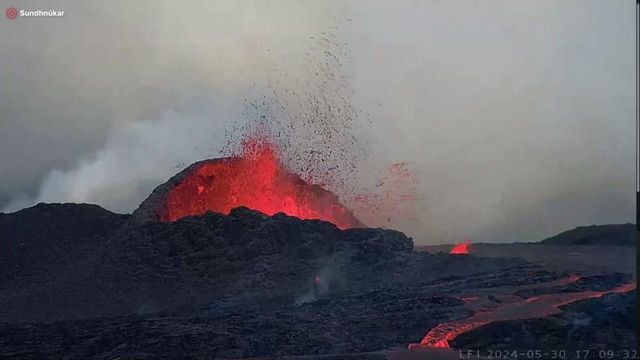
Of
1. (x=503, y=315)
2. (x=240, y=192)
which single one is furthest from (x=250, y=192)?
(x=503, y=315)

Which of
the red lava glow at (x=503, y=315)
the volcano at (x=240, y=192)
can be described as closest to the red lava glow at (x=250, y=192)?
the volcano at (x=240, y=192)

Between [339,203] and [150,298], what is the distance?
23.5 m

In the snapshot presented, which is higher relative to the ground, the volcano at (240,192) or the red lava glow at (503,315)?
the volcano at (240,192)

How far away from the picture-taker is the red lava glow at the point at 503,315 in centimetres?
2445

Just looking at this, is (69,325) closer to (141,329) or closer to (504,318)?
(141,329)

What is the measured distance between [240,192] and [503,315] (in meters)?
32.6

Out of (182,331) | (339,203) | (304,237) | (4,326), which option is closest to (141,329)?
(182,331)

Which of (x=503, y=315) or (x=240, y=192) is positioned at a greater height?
(x=240, y=192)

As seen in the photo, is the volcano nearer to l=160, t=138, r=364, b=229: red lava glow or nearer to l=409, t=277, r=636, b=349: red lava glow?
l=160, t=138, r=364, b=229: red lava glow

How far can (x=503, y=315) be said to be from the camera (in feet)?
87.0

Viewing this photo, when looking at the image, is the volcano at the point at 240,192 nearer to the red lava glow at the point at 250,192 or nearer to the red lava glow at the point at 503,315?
the red lava glow at the point at 250,192

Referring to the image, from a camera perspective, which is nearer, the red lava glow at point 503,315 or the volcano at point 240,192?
the red lava glow at point 503,315

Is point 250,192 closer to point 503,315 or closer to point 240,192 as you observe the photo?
point 240,192

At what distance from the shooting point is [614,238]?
91.9 meters
